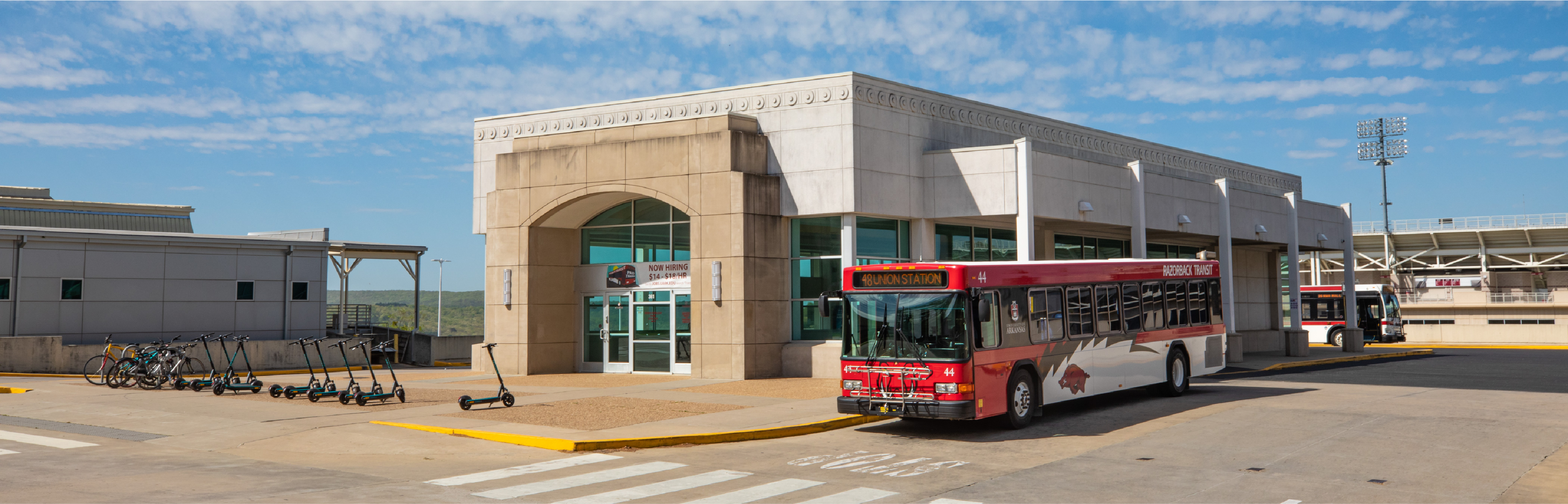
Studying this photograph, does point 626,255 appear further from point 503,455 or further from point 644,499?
point 644,499

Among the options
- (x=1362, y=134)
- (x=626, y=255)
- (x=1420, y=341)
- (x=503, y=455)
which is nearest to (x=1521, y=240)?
(x=1362, y=134)

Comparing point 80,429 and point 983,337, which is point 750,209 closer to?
point 983,337

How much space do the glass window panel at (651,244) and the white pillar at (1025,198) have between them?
8.57m

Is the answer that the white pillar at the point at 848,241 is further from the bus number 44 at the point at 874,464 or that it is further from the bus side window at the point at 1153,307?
the bus number 44 at the point at 874,464

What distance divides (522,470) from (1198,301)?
14137 mm

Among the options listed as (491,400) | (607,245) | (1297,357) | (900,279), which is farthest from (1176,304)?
(1297,357)

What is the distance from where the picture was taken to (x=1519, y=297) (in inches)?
2347

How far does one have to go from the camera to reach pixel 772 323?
23922mm

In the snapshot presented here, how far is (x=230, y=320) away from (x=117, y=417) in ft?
57.2

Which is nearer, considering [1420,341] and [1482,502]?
[1482,502]

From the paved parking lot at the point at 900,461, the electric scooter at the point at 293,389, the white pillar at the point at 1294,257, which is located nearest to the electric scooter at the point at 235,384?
the electric scooter at the point at 293,389

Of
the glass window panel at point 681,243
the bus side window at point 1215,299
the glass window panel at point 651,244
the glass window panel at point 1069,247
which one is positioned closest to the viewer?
the bus side window at point 1215,299

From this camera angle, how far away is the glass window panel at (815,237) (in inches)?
955

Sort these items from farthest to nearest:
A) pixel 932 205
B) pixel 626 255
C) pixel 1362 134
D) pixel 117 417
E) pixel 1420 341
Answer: pixel 1362 134
pixel 1420 341
pixel 626 255
pixel 932 205
pixel 117 417
